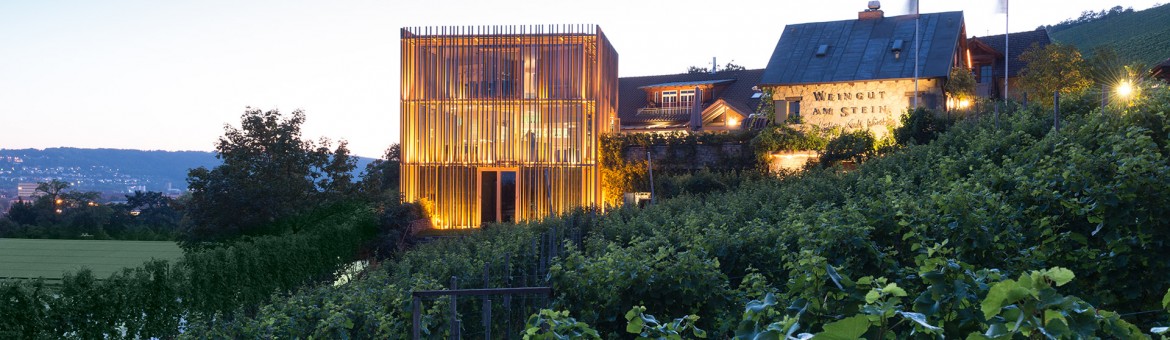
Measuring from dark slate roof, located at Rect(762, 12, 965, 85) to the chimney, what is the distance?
0.19 m

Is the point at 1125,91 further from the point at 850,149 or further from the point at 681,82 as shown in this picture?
the point at 681,82

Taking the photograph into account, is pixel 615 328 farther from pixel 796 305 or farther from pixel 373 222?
pixel 373 222

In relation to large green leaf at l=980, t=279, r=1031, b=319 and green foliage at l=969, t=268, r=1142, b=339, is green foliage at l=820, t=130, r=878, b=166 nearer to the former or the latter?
green foliage at l=969, t=268, r=1142, b=339

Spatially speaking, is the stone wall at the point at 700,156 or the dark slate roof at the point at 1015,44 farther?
the dark slate roof at the point at 1015,44

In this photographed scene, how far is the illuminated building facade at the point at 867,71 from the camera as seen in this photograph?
27.6 meters

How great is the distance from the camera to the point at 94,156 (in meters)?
91.9

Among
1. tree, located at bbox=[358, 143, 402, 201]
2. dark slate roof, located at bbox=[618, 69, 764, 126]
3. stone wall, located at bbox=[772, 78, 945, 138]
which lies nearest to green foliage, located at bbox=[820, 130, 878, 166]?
stone wall, located at bbox=[772, 78, 945, 138]

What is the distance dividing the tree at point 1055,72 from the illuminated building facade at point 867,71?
91.5 inches

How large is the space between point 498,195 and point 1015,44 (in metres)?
22.0

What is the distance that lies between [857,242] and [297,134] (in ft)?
79.7

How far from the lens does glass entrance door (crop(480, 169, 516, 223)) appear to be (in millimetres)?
29672

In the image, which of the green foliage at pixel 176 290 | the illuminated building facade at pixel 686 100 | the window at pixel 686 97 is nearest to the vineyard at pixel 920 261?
the green foliage at pixel 176 290

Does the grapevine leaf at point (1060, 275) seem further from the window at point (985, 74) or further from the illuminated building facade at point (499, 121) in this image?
the window at point (985, 74)

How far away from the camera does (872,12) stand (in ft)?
101
